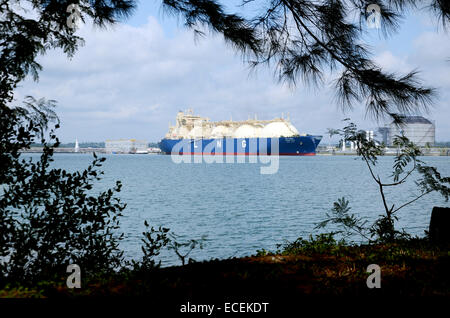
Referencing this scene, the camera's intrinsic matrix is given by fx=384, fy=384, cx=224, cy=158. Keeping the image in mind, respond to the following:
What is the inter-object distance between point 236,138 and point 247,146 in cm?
239

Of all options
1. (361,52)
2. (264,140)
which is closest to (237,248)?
(361,52)

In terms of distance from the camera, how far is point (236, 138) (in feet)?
221

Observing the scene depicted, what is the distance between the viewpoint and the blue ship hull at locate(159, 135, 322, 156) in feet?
206

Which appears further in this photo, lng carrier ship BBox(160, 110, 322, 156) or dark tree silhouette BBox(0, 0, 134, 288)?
lng carrier ship BBox(160, 110, 322, 156)

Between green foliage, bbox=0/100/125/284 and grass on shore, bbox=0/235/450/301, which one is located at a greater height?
green foliage, bbox=0/100/125/284

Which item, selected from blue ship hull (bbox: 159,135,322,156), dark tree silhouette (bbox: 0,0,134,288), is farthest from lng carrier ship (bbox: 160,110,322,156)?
dark tree silhouette (bbox: 0,0,134,288)
